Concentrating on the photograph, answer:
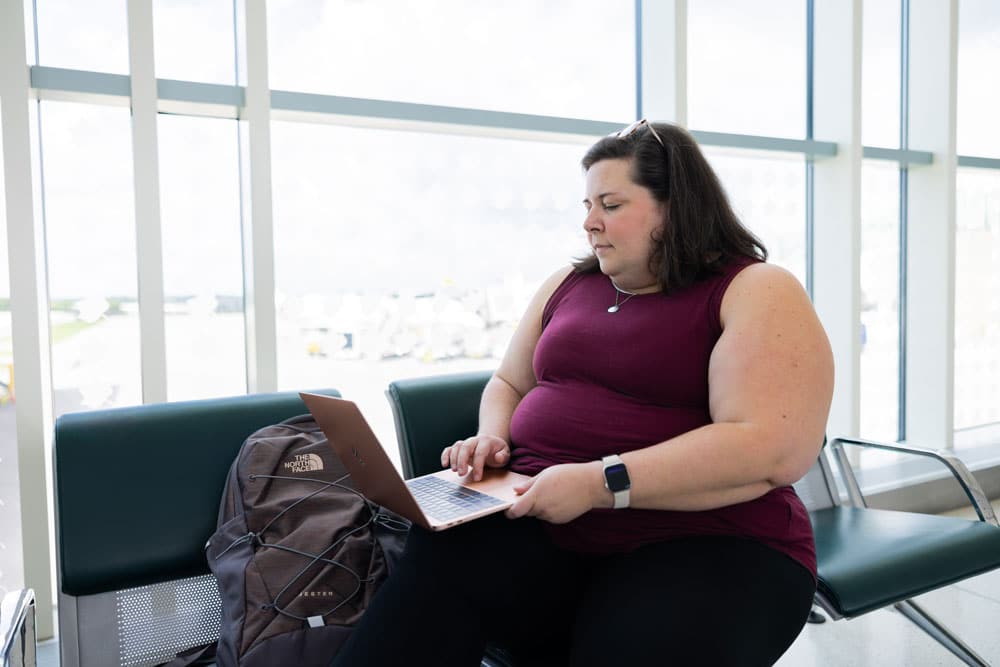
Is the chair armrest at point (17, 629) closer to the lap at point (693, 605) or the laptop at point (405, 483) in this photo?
the laptop at point (405, 483)

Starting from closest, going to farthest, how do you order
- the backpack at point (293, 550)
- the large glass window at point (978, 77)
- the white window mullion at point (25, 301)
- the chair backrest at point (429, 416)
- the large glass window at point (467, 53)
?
1. the backpack at point (293, 550)
2. the chair backrest at point (429, 416)
3. the white window mullion at point (25, 301)
4. the large glass window at point (467, 53)
5. the large glass window at point (978, 77)

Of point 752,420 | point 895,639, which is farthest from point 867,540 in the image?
point 752,420

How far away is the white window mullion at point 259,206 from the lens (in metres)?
2.21

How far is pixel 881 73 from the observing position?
3744mm

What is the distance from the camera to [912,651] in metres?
2.28

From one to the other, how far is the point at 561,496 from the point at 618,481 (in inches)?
3.8

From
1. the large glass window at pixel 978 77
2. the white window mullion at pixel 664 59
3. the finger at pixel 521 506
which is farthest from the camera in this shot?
the large glass window at pixel 978 77

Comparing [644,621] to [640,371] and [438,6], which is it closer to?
[640,371]

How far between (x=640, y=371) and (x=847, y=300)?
2.36 meters

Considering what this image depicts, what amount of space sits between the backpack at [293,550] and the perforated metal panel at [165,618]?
12cm

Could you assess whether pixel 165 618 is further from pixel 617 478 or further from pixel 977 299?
pixel 977 299

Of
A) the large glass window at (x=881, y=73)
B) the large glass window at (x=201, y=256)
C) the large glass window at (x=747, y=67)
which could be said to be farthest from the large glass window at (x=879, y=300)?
the large glass window at (x=201, y=256)

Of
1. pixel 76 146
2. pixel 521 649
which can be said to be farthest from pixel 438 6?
pixel 521 649

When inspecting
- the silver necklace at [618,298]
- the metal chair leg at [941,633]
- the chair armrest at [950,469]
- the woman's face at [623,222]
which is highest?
the woman's face at [623,222]
